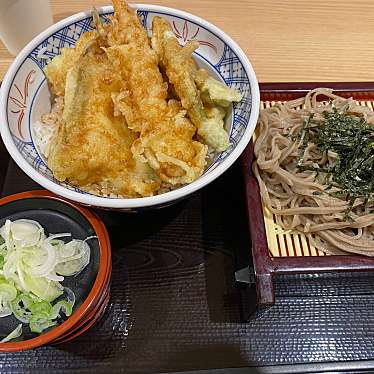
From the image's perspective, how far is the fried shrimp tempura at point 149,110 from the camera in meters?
1.36

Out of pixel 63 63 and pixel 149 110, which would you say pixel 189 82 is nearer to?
pixel 149 110

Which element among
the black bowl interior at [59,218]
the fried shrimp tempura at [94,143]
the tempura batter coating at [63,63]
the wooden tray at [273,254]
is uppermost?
the tempura batter coating at [63,63]

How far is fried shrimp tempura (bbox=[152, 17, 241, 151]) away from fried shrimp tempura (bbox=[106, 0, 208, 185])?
0.03 metres

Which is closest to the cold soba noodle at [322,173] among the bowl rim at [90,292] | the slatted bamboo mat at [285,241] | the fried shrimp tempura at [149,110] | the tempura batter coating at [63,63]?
the slatted bamboo mat at [285,241]

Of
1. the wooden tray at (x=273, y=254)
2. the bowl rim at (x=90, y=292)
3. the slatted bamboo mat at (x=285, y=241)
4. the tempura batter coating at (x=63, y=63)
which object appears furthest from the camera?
the tempura batter coating at (x=63, y=63)

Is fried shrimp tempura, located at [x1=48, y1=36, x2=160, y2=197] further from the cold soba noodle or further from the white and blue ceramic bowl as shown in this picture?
the cold soba noodle

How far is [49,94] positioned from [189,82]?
0.55 meters

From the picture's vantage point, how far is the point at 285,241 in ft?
4.74

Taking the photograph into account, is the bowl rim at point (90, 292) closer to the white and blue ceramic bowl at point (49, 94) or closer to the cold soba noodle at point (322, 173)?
the white and blue ceramic bowl at point (49, 94)

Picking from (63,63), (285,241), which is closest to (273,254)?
(285,241)

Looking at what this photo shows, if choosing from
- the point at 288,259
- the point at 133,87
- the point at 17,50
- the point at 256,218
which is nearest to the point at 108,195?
the point at 133,87

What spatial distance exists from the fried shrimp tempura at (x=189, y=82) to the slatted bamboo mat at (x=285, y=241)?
31 cm

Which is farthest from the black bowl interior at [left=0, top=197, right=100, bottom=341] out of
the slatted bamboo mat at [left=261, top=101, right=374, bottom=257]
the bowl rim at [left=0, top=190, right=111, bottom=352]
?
the slatted bamboo mat at [left=261, top=101, right=374, bottom=257]

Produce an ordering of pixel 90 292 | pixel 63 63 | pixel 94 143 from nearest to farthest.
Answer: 1. pixel 90 292
2. pixel 94 143
3. pixel 63 63
